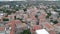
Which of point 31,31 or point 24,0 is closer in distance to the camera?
point 31,31

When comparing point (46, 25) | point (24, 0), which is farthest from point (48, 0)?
point (46, 25)

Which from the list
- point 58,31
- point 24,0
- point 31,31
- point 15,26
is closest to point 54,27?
point 58,31

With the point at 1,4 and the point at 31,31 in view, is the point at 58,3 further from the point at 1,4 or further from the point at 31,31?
the point at 31,31

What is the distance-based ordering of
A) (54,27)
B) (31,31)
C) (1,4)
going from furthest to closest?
(1,4) → (54,27) → (31,31)

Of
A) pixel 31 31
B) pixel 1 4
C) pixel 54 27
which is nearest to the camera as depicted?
pixel 31 31

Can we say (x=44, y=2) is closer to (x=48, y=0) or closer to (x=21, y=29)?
(x=48, y=0)

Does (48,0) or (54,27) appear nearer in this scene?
(54,27)

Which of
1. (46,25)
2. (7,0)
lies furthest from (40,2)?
(46,25)

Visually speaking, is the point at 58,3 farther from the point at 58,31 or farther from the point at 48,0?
the point at 58,31
